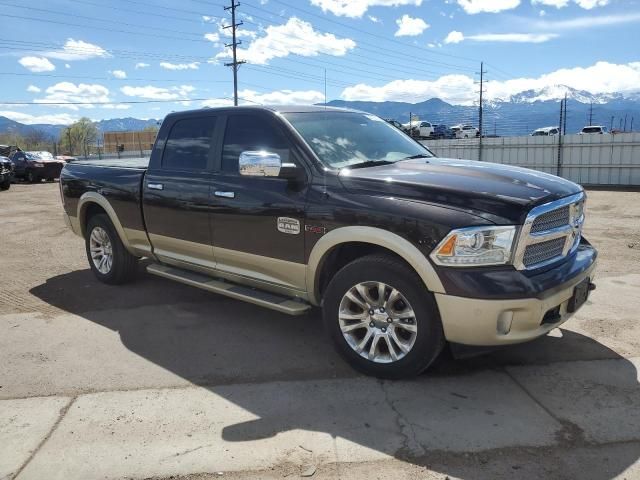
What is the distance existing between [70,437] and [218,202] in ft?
7.00

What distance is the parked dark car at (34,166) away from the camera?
81.0 ft

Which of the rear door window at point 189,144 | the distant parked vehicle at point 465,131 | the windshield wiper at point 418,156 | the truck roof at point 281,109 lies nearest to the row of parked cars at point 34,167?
the rear door window at point 189,144

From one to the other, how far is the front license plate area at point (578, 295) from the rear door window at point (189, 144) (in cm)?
312

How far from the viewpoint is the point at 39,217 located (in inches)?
498

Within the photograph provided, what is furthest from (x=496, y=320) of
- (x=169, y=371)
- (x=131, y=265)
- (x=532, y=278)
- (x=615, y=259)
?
(x=615, y=259)

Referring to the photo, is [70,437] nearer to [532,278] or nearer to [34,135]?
[532,278]

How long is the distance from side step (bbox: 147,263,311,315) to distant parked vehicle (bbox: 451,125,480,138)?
1708 inches

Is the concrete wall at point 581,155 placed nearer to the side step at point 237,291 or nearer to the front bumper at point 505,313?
the front bumper at point 505,313

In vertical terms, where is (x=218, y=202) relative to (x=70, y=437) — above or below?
above

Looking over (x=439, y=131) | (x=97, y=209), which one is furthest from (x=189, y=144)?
(x=439, y=131)

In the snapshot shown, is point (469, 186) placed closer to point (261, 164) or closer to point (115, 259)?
point (261, 164)

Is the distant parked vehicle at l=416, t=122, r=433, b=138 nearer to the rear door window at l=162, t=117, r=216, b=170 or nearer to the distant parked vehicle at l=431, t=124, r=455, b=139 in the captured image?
the distant parked vehicle at l=431, t=124, r=455, b=139

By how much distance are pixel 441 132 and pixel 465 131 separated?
13.1 feet

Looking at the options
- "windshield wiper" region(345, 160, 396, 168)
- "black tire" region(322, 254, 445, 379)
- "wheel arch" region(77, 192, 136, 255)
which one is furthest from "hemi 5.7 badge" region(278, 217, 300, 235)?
"wheel arch" region(77, 192, 136, 255)
